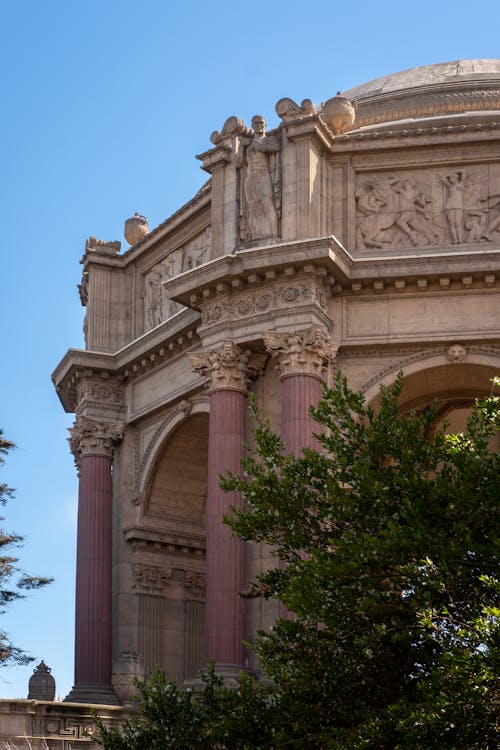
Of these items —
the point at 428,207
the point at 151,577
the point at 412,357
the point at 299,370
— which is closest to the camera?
the point at 299,370

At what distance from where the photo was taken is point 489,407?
990 inches

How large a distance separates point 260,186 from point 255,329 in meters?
4.12

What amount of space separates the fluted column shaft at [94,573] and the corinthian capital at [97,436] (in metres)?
0.21

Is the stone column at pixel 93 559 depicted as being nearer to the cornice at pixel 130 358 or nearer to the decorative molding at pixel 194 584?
the cornice at pixel 130 358

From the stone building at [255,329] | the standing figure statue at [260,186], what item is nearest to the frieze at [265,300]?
the stone building at [255,329]

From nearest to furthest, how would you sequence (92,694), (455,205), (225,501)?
(225,501) < (455,205) < (92,694)

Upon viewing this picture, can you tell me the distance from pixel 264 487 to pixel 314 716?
3891 mm

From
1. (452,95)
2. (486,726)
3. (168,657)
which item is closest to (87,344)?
(168,657)

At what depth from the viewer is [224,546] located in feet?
126

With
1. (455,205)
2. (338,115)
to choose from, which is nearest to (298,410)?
(455,205)

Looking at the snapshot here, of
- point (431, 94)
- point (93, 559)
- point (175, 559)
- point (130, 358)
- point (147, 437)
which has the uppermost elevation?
point (431, 94)

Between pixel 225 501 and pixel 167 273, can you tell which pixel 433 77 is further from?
pixel 225 501

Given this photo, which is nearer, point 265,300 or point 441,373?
point 265,300

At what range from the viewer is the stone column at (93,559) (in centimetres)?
4369
